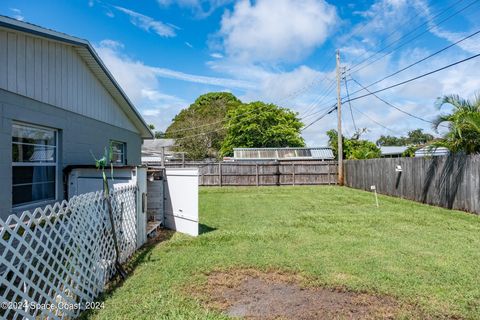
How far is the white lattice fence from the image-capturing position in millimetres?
2615

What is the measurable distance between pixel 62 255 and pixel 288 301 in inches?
95.4

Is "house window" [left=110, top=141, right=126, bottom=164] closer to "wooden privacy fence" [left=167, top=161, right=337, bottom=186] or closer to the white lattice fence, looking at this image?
the white lattice fence

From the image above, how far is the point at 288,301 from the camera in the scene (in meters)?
3.47

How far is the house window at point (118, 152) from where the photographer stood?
31.4 ft

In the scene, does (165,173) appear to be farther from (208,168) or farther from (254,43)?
(254,43)

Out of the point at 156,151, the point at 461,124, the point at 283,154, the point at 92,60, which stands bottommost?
the point at 283,154

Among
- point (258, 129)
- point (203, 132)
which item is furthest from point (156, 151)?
point (258, 129)

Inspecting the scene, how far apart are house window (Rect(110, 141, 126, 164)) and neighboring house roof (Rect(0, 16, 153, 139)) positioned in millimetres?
1015

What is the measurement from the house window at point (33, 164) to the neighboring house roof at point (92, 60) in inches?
59.7

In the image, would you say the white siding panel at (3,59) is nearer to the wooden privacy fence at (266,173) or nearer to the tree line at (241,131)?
the wooden privacy fence at (266,173)

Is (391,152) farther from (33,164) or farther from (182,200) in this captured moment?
(33,164)

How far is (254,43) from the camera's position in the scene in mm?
18500

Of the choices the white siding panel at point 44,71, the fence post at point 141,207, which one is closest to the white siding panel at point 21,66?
the white siding panel at point 44,71

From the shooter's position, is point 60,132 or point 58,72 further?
point 60,132
